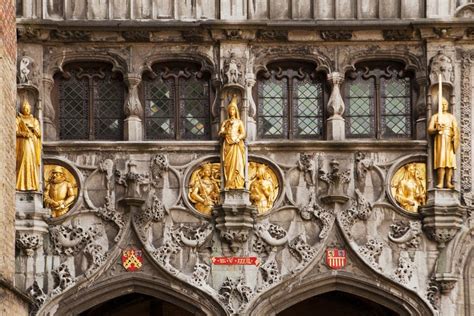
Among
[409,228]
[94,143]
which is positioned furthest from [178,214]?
[409,228]

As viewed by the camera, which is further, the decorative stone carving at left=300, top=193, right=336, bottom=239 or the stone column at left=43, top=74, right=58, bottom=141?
the stone column at left=43, top=74, right=58, bottom=141

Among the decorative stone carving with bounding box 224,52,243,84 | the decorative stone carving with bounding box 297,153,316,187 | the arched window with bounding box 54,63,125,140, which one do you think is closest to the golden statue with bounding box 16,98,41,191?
the arched window with bounding box 54,63,125,140

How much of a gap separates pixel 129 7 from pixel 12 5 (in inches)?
140

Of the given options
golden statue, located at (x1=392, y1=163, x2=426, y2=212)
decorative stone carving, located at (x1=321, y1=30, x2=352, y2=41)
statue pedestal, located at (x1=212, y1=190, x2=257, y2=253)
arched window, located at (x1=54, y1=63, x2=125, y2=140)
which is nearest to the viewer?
statue pedestal, located at (x1=212, y1=190, x2=257, y2=253)

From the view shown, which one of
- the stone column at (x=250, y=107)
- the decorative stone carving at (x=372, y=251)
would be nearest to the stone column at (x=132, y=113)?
the stone column at (x=250, y=107)

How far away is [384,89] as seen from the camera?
1299 inches

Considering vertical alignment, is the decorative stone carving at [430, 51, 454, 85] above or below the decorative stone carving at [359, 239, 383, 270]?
above

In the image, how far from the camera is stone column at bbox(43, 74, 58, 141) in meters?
32.5

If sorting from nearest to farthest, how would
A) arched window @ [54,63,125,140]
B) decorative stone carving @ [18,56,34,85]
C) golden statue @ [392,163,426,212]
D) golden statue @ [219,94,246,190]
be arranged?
1. golden statue @ [219,94,246,190]
2. decorative stone carving @ [18,56,34,85]
3. golden statue @ [392,163,426,212]
4. arched window @ [54,63,125,140]

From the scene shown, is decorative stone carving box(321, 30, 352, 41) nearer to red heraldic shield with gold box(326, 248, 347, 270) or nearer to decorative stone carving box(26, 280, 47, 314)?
red heraldic shield with gold box(326, 248, 347, 270)

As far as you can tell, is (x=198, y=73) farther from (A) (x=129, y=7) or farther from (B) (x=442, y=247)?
(B) (x=442, y=247)

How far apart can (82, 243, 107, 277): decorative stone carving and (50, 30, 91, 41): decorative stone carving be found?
3703 mm

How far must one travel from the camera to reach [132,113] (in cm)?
3253

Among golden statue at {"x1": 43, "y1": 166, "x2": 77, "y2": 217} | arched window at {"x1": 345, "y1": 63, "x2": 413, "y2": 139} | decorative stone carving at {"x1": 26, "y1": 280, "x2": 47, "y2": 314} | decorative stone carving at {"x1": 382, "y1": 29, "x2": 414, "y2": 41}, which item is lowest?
decorative stone carving at {"x1": 26, "y1": 280, "x2": 47, "y2": 314}
